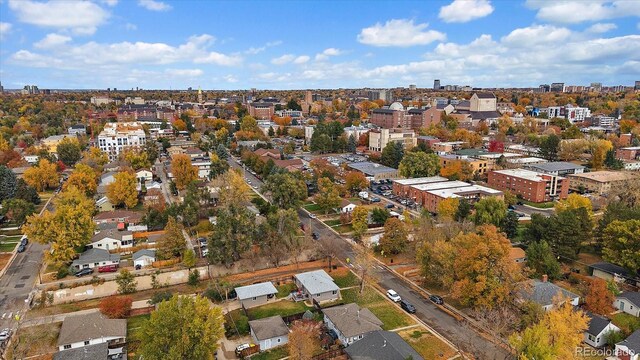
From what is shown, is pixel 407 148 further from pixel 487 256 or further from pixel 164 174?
pixel 487 256

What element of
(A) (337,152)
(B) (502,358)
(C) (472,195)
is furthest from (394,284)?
(A) (337,152)

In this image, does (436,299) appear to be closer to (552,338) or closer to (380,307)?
(380,307)

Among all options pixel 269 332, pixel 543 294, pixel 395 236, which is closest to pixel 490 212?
pixel 395 236

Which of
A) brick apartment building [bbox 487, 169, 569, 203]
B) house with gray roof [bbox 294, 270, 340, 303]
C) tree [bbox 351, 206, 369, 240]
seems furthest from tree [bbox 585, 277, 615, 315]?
brick apartment building [bbox 487, 169, 569, 203]

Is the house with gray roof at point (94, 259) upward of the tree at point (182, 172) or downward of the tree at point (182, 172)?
downward

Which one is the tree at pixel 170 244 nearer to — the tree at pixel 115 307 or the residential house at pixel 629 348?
the tree at pixel 115 307

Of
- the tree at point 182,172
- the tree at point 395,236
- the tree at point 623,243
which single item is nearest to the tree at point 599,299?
the tree at point 623,243
